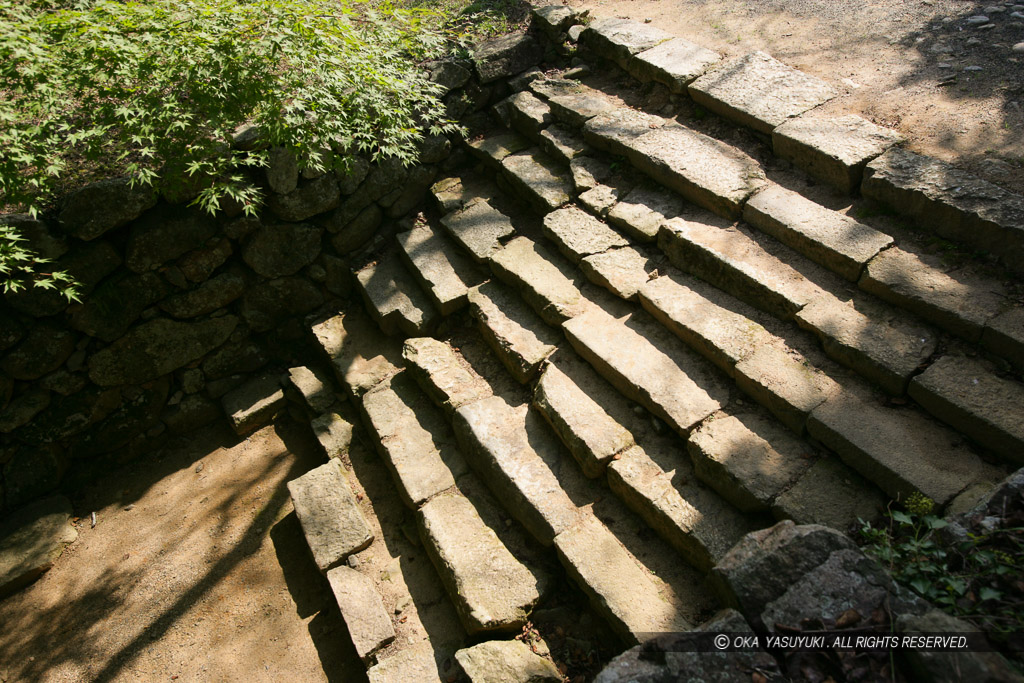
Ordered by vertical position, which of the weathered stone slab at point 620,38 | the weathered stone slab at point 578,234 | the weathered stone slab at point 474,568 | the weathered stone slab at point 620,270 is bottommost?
the weathered stone slab at point 474,568

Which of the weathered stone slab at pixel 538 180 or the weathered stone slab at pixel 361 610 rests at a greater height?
the weathered stone slab at pixel 538 180

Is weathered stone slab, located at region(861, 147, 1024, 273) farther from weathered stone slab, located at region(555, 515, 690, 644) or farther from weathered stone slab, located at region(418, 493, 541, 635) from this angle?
weathered stone slab, located at region(418, 493, 541, 635)

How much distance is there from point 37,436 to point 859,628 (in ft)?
16.9

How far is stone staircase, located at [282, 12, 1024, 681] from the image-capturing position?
312 cm

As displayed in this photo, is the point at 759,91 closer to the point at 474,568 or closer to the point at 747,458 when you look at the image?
the point at 747,458

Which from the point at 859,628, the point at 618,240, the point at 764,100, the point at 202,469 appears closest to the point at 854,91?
the point at 764,100

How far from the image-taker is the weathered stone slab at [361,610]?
3492mm

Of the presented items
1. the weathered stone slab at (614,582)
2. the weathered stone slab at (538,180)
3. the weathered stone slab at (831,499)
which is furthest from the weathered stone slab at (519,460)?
the weathered stone slab at (538,180)

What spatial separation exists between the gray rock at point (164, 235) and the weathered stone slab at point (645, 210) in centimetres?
305

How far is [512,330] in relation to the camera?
443cm

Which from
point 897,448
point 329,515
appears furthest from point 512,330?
point 897,448

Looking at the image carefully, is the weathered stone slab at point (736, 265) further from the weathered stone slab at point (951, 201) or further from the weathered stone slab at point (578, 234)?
the weathered stone slab at point (951, 201)

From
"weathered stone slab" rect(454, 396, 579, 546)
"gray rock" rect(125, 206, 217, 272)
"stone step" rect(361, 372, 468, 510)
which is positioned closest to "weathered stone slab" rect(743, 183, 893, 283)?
"weathered stone slab" rect(454, 396, 579, 546)

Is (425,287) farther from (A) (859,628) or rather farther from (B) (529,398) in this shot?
(A) (859,628)
